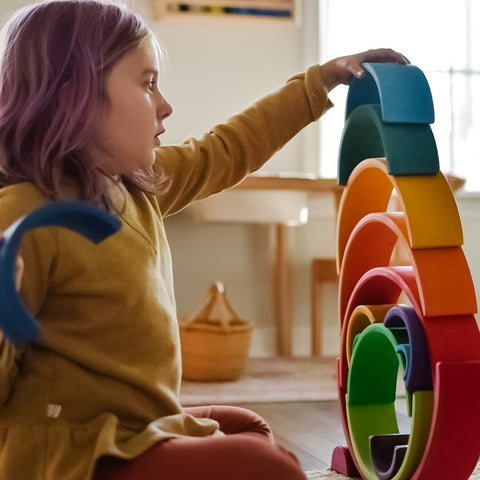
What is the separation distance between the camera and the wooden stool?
329 centimetres

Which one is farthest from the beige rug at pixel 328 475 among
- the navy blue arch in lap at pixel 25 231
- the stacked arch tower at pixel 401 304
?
the navy blue arch in lap at pixel 25 231

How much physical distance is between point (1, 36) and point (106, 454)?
21.6 inches

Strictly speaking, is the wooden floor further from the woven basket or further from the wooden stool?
the wooden stool

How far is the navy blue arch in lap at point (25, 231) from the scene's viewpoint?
27.5 inches

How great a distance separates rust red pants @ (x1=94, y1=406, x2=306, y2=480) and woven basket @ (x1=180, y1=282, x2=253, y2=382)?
1760 millimetres

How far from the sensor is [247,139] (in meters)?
1.30

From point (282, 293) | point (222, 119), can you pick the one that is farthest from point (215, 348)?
point (222, 119)

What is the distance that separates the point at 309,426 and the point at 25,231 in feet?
4.17

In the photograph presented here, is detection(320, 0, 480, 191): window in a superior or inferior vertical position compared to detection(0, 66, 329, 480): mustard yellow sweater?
superior

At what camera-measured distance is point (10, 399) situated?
949 mm

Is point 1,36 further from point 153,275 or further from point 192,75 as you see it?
point 192,75

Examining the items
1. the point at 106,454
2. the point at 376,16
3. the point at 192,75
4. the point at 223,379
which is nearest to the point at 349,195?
the point at 106,454

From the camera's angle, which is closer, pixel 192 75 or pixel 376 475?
pixel 376 475

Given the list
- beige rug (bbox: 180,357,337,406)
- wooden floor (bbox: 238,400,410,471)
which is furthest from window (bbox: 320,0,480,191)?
wooden floor (bbox: 238,400,410,471)
